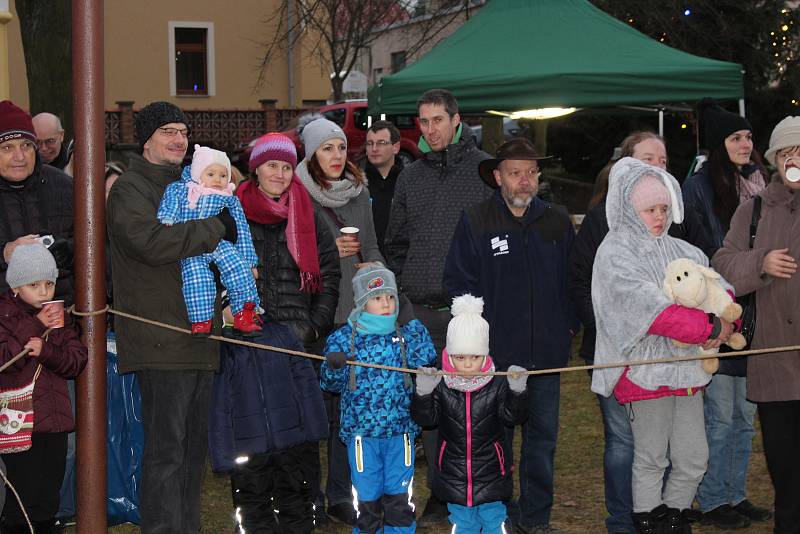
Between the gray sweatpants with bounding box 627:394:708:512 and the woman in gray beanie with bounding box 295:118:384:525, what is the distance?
1.75 metres

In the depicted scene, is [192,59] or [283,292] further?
[192,59]

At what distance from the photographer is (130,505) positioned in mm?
6031

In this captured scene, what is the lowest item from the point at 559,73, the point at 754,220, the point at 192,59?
the point at 754,220

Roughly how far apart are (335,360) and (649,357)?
146 cm

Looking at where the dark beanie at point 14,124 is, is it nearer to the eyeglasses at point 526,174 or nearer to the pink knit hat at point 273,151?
the pink knit hat at point 273,151

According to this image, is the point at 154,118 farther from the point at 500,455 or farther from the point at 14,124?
the point at 500,455

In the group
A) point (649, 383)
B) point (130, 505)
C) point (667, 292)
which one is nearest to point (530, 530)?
point (649, 383)

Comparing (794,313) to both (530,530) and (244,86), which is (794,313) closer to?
(530,530)

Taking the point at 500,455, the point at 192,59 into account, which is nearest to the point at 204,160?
the point at 500,455

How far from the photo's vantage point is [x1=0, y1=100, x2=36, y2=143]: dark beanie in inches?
209

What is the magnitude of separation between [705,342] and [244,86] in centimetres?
2594

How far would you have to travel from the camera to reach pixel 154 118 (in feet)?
17.0

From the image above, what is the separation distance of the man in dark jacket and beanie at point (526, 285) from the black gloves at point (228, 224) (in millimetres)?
1260

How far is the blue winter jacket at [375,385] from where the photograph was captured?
5293mm
